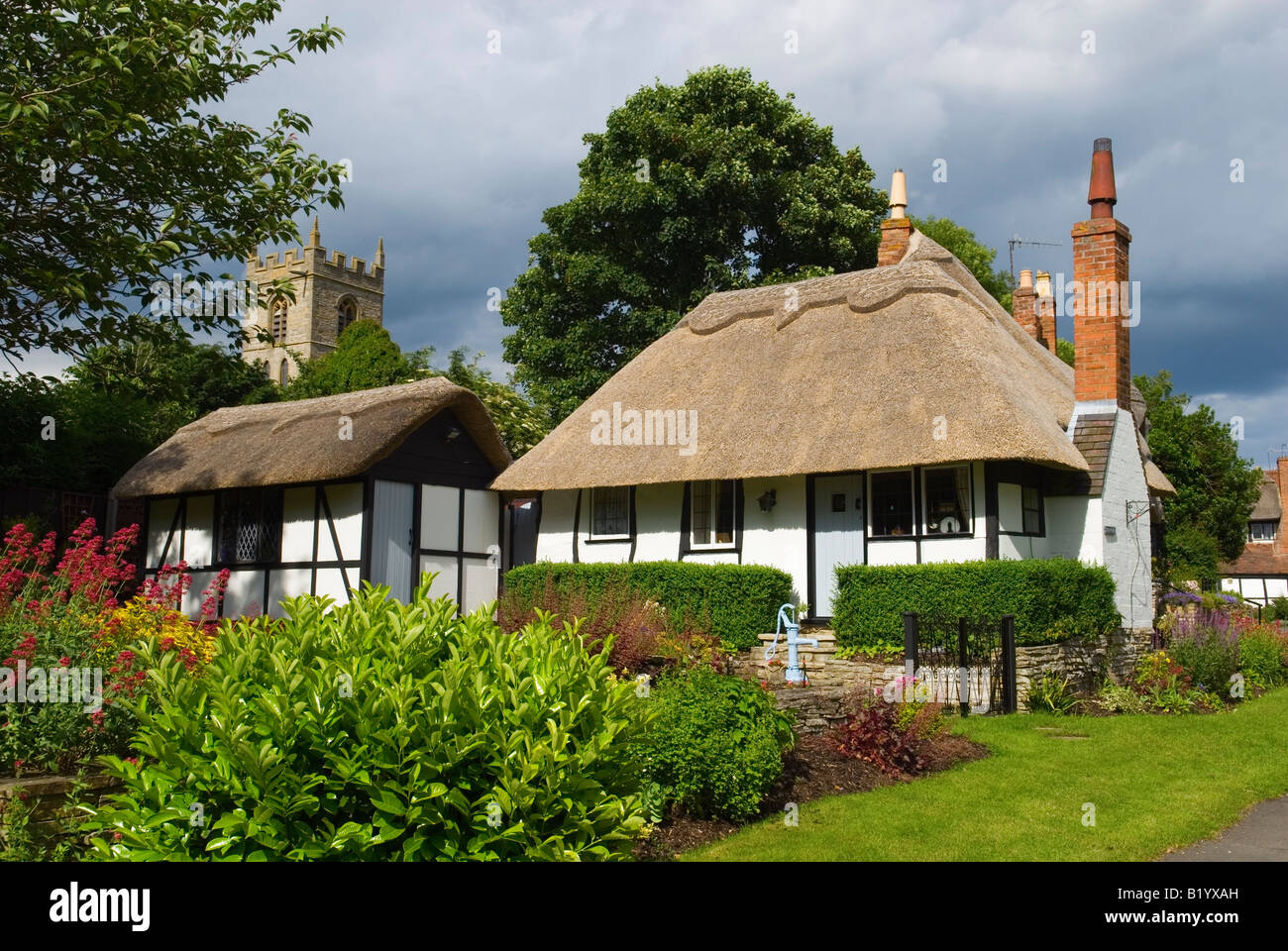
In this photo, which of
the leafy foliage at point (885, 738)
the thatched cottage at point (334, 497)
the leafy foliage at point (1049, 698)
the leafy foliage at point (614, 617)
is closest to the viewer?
the leafy foliage at point (885, 738)

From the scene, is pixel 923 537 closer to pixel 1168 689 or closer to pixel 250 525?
pixel 1168 689

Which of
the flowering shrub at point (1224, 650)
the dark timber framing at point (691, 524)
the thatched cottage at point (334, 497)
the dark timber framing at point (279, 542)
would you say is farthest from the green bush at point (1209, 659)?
the dark timber framing at point (279, 542)

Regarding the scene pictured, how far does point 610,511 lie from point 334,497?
5040 mm

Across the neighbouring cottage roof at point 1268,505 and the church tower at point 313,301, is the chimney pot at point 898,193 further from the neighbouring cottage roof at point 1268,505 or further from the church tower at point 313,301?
the church tower at point 313,301

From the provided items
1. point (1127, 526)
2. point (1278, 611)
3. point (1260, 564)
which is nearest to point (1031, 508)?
point (1127, 526)

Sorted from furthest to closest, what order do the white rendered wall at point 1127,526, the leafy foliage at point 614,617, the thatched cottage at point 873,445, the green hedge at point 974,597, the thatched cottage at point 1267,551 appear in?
the thatched cottage at point 1267,551
the white rendered wall at point 1127,526
the thatched cottage at point 873,445
the green hedge at point 974,597
the leafy foliage at point 614,617

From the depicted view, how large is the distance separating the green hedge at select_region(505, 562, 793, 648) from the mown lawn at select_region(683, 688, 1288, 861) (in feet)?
14.4

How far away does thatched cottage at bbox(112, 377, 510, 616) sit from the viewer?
18.4 m

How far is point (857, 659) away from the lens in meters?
15.1

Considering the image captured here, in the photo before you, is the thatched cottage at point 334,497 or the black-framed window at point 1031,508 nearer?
the black-framed window at point 1031,508

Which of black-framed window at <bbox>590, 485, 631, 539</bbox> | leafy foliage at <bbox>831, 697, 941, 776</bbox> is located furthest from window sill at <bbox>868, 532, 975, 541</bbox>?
leafy foliage at <bbox>831, 697, 941, 776</bbox>

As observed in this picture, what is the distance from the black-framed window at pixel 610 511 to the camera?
1928 cm

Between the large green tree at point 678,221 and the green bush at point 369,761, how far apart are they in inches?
973
